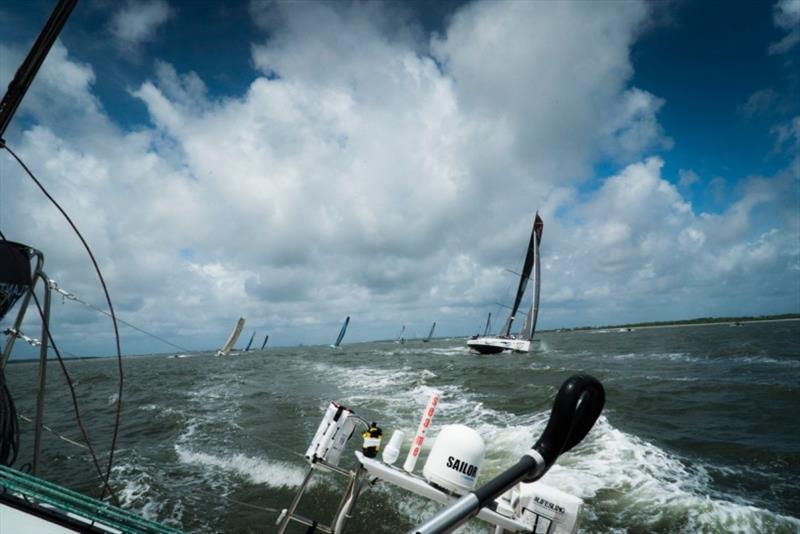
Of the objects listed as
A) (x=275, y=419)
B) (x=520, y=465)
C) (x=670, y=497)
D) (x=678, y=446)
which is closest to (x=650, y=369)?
(x=678, y=446)

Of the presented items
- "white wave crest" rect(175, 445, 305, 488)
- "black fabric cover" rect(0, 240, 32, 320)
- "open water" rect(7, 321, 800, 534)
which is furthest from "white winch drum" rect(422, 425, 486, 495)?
"white wave crest" rect(175, 445, 305, 488)

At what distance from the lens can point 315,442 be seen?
337cm

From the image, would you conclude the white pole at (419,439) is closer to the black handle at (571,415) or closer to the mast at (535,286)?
the black handle at (571,415)

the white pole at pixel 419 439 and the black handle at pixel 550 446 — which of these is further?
the white pole at pixel 419 439

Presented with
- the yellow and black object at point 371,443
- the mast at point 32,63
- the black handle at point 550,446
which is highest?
the mast at point 32,63

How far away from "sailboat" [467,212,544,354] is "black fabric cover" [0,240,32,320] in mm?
37678

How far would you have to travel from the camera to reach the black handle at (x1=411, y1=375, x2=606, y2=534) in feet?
4.68

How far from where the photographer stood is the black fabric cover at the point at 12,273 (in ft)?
10.5

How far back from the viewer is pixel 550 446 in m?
1.96

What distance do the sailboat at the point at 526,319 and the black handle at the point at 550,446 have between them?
37.3 meters

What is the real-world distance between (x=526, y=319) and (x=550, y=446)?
41.0 m

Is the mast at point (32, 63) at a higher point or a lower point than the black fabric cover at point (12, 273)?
higher

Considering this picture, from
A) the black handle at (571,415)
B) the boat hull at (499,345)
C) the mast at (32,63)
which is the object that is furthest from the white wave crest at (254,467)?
the boat hull at (499,345)

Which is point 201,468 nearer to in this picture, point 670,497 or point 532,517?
point 532,517
